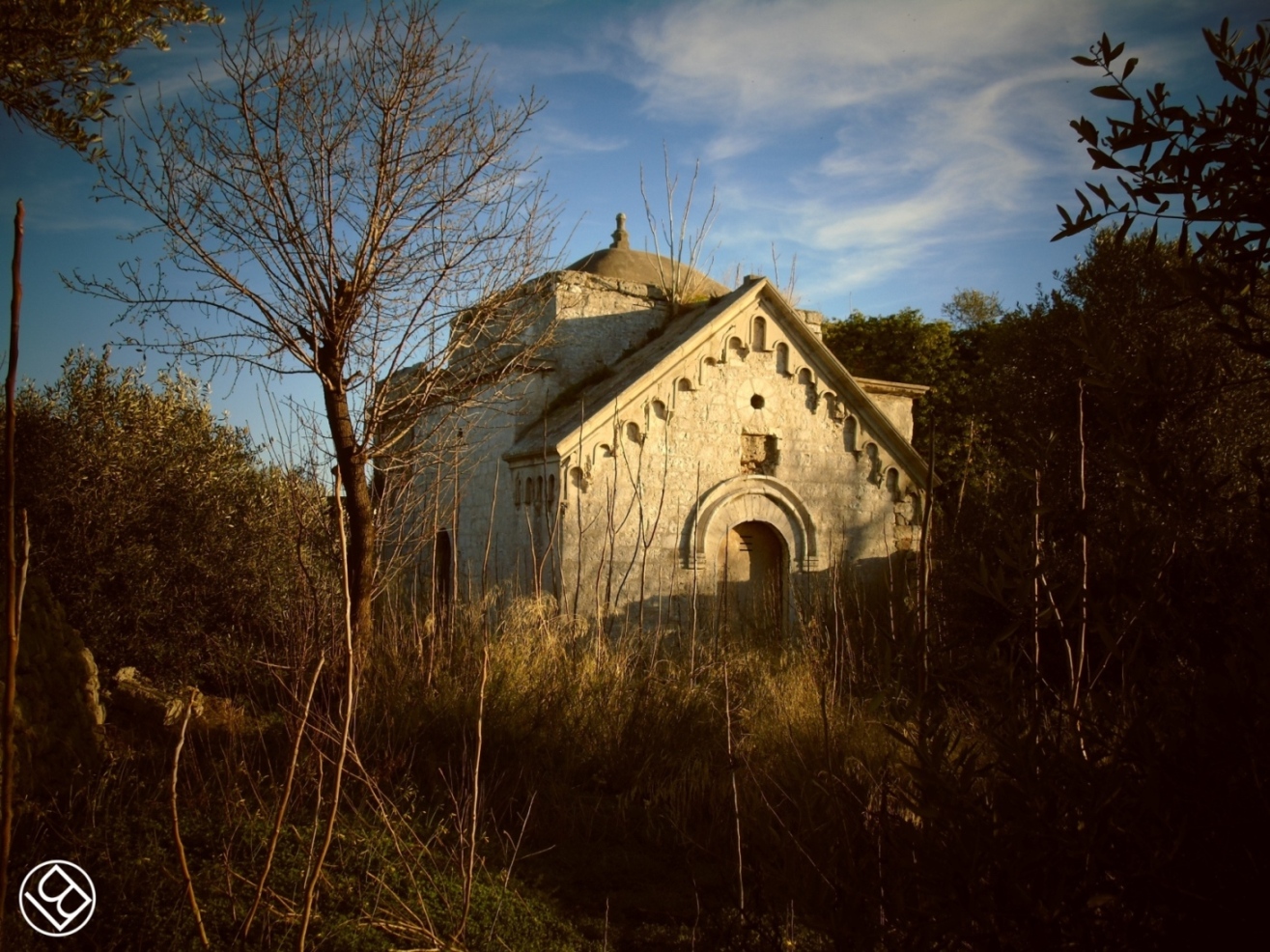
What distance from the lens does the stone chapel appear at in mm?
10484

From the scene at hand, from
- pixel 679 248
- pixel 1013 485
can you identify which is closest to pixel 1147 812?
pixel 1013 485

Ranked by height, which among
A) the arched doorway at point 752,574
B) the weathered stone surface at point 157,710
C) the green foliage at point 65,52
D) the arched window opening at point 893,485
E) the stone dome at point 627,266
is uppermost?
the stone dome at point 627,266

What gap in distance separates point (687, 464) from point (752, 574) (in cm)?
186

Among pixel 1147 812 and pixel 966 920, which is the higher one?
pixel 1147 812

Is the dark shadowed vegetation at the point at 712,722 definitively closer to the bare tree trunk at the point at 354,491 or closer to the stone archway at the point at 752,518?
the bare tree trunk at the point at 354,491

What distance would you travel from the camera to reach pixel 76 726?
512 centimetres

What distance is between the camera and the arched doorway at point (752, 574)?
11.3m

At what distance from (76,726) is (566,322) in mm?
8567

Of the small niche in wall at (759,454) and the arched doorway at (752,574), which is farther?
the small niche in wall at (759,454)

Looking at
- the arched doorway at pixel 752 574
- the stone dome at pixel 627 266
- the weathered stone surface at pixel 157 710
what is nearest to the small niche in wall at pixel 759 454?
the arched doorway at pixel 752 574

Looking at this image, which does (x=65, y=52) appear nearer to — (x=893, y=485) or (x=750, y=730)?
(x=750, y=730)

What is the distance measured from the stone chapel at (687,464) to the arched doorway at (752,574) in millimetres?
24

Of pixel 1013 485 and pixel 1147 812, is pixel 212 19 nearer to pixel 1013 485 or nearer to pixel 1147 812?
pixel 1147 812

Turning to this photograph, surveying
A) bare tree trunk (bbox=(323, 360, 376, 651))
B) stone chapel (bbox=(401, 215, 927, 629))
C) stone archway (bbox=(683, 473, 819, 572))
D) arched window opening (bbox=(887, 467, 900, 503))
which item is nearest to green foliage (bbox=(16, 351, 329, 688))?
bare tree trunk (bbox=(323, 360, 376, 651))
